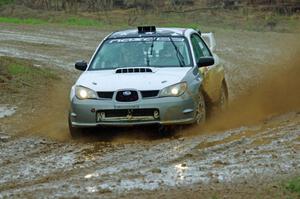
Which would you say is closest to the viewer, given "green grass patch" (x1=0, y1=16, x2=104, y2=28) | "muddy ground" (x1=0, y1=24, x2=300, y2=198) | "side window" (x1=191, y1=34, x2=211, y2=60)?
"muddy ground" (x1=0, y1=24, x2=300, y2=198)

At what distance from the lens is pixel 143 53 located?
11.5 meters

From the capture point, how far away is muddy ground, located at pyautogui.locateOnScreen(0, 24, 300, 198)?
698 centimetres

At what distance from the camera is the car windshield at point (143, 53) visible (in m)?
11.3

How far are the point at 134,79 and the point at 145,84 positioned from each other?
245 millimetres

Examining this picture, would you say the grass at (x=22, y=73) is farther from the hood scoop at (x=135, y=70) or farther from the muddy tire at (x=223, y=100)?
the hood scoop at (x=135, y=70)

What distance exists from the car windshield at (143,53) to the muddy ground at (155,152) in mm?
1045

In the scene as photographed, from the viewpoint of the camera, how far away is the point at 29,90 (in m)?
15.9

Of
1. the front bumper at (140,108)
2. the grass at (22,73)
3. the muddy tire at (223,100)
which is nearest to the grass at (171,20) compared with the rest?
the grass at (22,73)

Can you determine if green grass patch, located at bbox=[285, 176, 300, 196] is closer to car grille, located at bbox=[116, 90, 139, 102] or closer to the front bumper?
the front bumper

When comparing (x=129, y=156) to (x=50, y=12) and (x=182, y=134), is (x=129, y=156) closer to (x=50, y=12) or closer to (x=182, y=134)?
(x=182, y=134)

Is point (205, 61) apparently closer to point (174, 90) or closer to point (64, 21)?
point (174, 90)

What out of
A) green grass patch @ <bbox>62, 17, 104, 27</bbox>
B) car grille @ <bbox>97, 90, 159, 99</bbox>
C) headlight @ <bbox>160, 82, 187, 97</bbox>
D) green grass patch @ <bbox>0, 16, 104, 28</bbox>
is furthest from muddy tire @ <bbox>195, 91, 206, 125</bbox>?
green grass patch @ <bbox>62, 17, 104, 27</bbox>

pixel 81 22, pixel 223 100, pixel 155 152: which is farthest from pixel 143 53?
pixel 81 22

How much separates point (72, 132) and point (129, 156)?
2068mm
